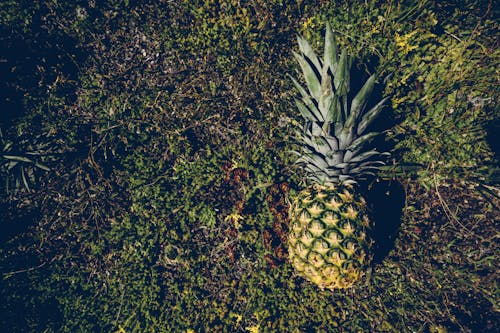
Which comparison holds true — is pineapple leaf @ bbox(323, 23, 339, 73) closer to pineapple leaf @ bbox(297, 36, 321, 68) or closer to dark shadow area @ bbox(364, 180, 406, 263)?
pineapple leaf @ bbox(297, 36, 321, 68)

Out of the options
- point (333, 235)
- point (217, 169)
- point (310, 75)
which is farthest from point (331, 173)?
point (217, 169)

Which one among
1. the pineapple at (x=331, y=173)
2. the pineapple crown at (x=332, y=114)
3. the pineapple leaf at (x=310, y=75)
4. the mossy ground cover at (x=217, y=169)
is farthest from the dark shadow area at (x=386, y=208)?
the pineapple leaf at (x=310, y=75)

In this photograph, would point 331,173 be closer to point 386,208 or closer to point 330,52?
point 330,52

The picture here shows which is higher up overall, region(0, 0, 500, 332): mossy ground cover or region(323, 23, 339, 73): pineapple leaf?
region(323, 23, 339, 73): pineapple leaf

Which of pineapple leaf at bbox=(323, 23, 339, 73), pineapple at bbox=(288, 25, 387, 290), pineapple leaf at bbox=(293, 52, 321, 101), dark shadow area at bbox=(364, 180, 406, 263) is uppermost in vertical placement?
pineapple leaf at bbox=(323, 23, 339, 73)

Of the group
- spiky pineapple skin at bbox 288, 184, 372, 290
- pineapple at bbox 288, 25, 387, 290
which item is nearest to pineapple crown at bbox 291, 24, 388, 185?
pineapple at bbox 288, 25, 387, 290

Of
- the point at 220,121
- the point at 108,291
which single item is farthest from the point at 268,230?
the point at 108,291

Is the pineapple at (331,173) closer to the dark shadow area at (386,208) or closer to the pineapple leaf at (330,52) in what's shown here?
the pineapple leaf at (330,52)

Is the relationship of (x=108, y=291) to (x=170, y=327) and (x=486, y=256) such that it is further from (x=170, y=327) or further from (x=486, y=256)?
(x=486, y=256)
